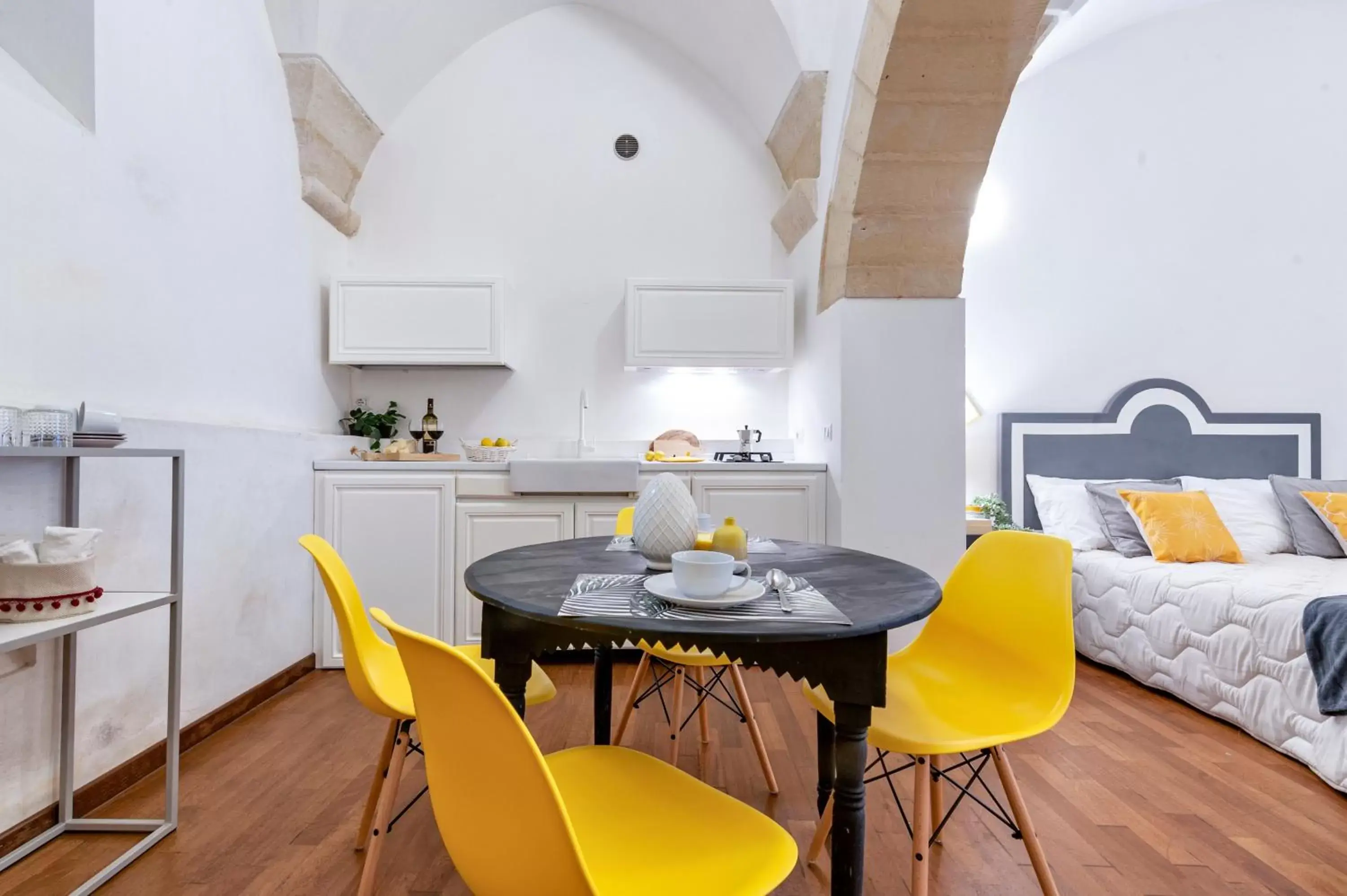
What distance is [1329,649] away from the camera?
2.12 meters

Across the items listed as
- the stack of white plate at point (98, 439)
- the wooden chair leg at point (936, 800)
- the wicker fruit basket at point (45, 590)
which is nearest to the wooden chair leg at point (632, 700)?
the wooden chair leg at point (936, 800)

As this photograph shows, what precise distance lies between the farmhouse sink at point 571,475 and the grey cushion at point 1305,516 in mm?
3469

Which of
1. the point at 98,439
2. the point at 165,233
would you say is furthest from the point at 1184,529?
the point at 165,233

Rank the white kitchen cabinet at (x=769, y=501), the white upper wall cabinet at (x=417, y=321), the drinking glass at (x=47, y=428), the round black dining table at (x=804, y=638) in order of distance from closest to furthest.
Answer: the round black dining table at (x=804, y=638) < the drinking glass at (x=47, y=428) < the white kitchen cabinet at (x=769, y=501) < the white upper wall cabinet at (x=417, y=321)

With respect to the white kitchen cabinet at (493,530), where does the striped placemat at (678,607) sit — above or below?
above

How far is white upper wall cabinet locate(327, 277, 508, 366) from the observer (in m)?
3.44

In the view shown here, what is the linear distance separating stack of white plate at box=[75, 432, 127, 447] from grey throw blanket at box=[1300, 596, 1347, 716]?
11.9 ft

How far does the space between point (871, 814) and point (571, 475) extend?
6.15 feet

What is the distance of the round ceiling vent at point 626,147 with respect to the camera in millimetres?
3945

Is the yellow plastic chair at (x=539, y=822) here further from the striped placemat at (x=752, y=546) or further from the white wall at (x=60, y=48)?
the white wall at (x=60, y=48)

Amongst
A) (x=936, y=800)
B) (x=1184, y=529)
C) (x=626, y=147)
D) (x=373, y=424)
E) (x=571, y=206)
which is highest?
(x=626, y=147)

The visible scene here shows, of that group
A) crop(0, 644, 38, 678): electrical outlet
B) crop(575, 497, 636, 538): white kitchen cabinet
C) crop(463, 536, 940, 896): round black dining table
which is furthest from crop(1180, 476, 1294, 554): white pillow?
crop(0, 644, 38, 678): electrical outlet

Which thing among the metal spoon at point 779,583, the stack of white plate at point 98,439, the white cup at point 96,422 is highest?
the white cup at point 96,422

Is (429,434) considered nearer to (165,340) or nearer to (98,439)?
(165,340)
